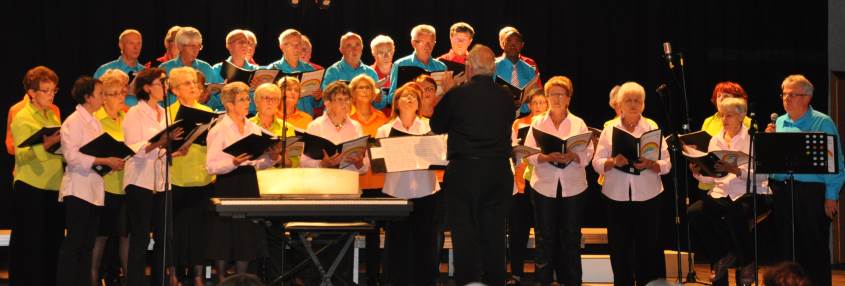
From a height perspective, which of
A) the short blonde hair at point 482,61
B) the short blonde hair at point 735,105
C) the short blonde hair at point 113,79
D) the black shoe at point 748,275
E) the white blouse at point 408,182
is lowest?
the black shoe at point 748,275

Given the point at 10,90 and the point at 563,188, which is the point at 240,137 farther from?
the point at 10,90

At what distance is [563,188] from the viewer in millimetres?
7633

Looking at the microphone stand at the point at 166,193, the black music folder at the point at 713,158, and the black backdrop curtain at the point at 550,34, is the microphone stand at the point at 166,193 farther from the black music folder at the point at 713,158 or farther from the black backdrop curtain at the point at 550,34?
the black music folder at the point at 713,158

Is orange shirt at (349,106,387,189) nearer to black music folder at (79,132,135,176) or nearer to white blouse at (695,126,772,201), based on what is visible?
black music folder at (79,132,135,176)

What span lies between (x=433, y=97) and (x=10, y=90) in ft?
12.5

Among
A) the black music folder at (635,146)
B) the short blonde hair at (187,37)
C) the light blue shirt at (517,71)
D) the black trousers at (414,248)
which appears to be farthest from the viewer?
the light blue shirt at (517,71)

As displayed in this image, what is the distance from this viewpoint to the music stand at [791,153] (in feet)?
22.9

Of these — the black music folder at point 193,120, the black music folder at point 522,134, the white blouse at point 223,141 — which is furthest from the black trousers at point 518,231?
the black music folder at point 193,120

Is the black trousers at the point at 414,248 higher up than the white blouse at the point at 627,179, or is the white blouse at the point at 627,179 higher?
the white blouse at the point at 627,179

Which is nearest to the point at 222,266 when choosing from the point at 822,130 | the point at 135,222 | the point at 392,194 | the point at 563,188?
the point at 135,222

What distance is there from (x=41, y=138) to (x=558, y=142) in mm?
3182

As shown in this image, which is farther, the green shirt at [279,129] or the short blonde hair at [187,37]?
the short blonde hair at [187,37]

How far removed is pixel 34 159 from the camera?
7020mm

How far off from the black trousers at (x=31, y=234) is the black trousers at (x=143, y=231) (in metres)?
0.54
